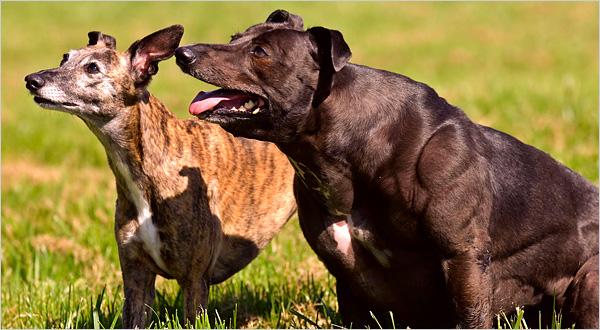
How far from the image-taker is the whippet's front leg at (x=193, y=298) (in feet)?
18.8

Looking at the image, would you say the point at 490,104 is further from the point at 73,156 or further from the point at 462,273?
the point at 462,273

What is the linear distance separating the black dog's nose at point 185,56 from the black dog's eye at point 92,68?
1.20 m

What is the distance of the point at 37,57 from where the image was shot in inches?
1063

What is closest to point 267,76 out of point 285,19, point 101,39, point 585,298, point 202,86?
point 285,19

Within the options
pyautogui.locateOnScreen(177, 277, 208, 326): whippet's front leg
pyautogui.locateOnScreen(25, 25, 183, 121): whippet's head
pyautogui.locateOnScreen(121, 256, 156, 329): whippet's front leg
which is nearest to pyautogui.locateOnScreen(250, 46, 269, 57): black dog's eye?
pyautogui.locateOnScreen(25, 25, 183, 121): whippet's head

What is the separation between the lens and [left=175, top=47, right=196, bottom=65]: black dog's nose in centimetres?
475

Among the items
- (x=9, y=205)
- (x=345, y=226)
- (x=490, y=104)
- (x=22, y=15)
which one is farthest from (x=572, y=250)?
(x=22, y=15)

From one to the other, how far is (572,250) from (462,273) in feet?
2.93

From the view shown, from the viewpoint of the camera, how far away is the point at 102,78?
5812 mm

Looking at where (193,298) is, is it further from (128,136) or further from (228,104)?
(228,104)

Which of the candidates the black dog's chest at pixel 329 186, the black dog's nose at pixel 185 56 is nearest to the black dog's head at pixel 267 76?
the black dog's nose at pixel 185 56

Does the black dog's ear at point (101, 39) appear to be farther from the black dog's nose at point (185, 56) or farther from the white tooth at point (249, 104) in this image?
the white tooth at point (249, 104)

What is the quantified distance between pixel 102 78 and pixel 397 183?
1.95 metres

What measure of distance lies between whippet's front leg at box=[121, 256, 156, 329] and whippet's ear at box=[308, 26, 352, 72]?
1.80 m
